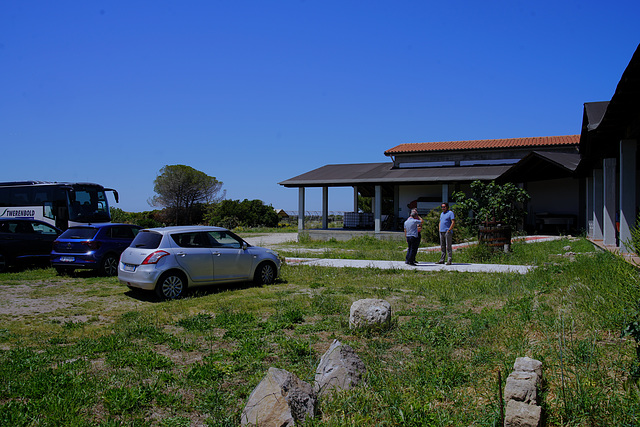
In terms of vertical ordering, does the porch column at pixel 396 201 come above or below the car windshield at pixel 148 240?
above

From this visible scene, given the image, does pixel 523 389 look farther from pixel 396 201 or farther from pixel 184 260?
pixel 396 201

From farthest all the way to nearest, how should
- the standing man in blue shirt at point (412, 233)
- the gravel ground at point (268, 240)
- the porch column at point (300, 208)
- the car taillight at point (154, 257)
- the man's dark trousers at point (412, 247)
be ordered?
the porch column at point (300, 208) → the gravel ground at point (268, 240) → the man's dark trousers at point (412, 247) → the standing man in blue shirt at point (412, 233) → the car taillight at point (154, 257)

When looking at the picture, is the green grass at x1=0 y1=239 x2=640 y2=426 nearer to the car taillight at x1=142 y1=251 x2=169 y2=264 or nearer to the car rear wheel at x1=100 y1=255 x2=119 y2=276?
Answer: the car taillight at x1=142 y1=251 x2=169 y2=264

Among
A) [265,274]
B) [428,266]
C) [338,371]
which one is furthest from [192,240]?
[428,266]

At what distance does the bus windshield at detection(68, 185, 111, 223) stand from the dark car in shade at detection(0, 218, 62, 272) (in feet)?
17.2

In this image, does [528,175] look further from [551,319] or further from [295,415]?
[295,415]

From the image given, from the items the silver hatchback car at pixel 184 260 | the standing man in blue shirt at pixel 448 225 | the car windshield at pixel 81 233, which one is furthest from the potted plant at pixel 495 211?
the car windshield at pixel 81 233

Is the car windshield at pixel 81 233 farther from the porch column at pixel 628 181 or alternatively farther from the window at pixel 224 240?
the porch column at pixel 628 181

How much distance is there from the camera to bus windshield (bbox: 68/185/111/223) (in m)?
19.9

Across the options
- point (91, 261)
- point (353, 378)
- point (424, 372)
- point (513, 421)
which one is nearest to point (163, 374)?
point (353, 378)

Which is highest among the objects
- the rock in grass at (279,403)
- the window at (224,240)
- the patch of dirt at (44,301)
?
the window at (224,240)

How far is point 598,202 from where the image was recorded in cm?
1573

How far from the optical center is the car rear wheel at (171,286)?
9.33m

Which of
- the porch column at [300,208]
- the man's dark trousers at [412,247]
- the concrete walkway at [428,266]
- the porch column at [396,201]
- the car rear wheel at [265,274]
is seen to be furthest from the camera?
the porch column at [396,201]
